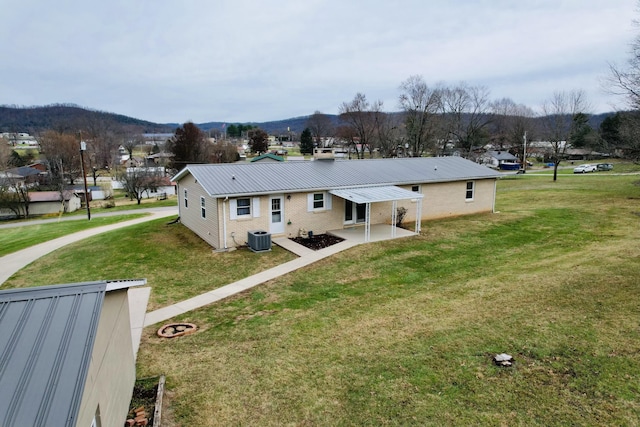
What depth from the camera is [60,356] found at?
3.99 m

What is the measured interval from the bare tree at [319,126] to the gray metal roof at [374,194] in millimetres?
100599

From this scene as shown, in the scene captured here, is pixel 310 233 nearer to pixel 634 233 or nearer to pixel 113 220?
pixel 634 233

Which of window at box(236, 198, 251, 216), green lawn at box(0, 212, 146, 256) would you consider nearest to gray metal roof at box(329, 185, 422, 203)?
window at box(236, 198, 251, 216)

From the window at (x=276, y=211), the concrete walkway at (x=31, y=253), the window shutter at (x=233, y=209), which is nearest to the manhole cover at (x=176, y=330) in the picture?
the window shutter at (x=233, y=209)

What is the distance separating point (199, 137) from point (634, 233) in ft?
210

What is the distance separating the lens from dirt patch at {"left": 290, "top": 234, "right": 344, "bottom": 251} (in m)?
17.9

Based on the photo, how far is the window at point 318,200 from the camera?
1987cm

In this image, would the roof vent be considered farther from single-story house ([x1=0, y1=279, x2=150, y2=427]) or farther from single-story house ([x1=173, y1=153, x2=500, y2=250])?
single-story house ([x1=0, y1=279, x2=150, y2=427])

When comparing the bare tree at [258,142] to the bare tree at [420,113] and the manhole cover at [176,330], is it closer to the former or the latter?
the bare tree at [420,113]

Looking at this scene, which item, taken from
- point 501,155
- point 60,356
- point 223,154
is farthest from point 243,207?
point 501,155

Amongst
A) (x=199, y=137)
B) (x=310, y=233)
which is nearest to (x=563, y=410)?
(x=310, y=233)

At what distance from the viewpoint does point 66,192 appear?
45750 mm

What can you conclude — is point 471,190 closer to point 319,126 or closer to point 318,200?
point 318,200

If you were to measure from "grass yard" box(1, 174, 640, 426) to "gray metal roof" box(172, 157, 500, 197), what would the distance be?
311 cm
